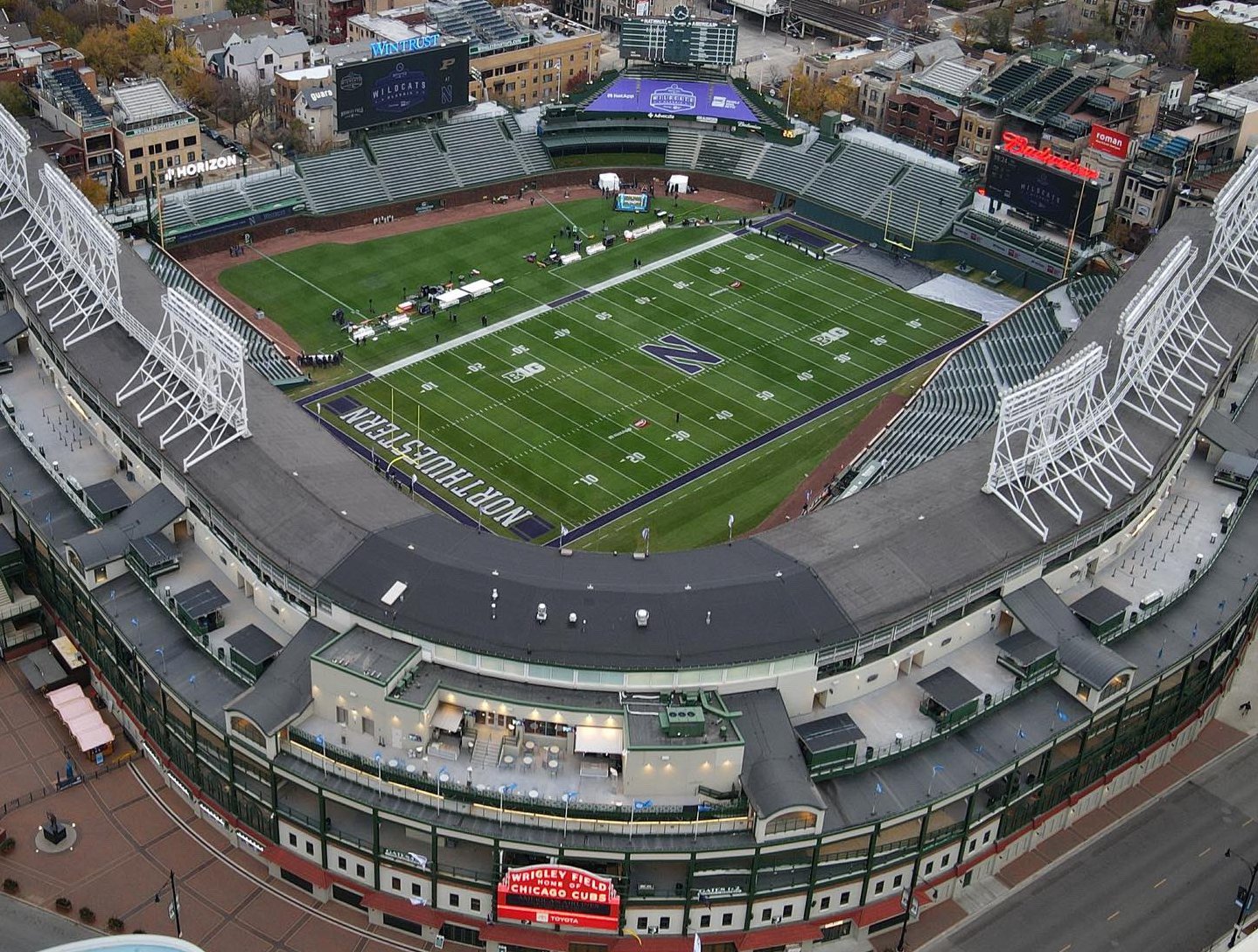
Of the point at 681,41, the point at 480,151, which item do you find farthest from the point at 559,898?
the point at 681,41

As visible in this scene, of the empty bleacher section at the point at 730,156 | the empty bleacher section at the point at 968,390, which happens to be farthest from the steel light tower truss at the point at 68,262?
the empty bleacher section at the point at 730,156

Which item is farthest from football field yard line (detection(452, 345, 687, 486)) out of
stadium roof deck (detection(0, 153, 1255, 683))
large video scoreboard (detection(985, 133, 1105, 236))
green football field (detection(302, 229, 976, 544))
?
large video scoreboard (detection(985, 133, 1105, 236))

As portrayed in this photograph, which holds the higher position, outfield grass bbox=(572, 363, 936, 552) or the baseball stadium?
the baseball stadium

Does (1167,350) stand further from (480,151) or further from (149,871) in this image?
(480,151)

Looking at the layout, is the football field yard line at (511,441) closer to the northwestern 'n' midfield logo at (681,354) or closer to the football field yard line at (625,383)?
the football field yard line at (625,383)

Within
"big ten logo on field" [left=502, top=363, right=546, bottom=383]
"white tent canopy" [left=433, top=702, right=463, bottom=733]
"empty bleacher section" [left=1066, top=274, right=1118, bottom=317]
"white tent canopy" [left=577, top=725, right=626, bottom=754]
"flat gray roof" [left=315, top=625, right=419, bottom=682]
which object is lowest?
"big ten logo on field" [left=502, top=363, right=546, bottom=383]

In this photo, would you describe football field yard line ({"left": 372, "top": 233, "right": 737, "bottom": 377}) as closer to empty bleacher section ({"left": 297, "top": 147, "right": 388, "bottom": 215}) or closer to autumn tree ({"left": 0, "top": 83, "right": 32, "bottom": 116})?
empty bleacher section ({"left": 297, "top": 147, "right": 388, "bottom": 215})
